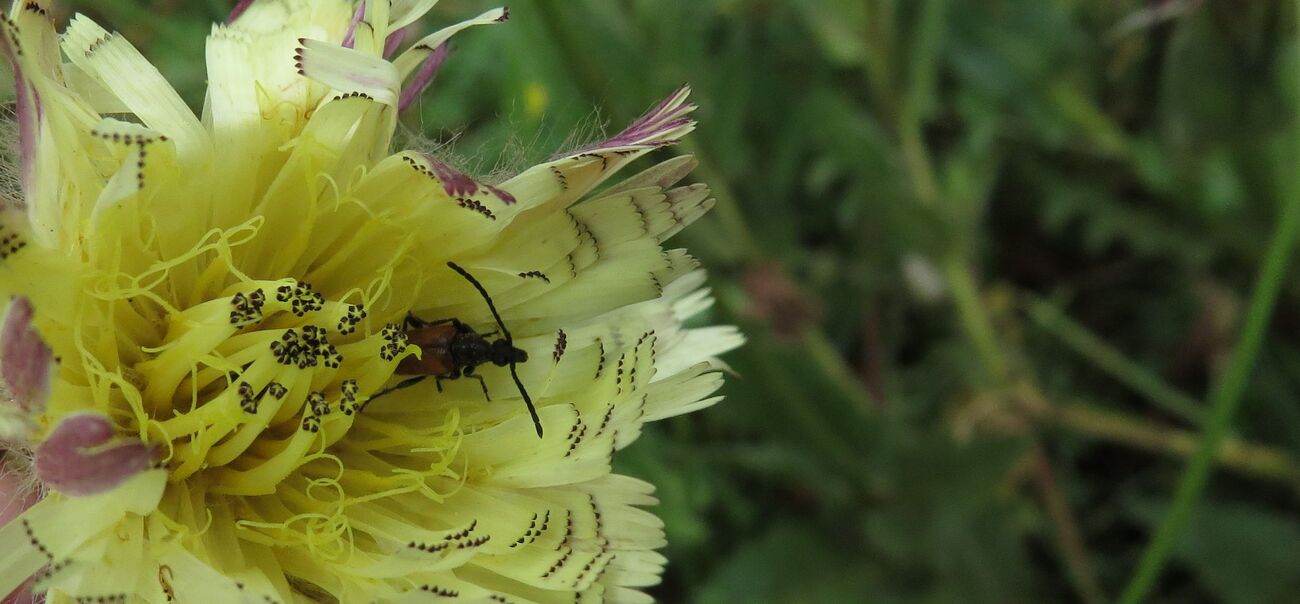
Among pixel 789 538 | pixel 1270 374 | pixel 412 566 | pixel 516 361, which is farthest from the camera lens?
pixel 1270 374

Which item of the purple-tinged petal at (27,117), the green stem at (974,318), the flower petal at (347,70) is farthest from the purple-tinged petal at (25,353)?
the green stem at (974,318)

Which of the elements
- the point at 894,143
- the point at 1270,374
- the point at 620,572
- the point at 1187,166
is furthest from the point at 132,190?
the point at 1270,374

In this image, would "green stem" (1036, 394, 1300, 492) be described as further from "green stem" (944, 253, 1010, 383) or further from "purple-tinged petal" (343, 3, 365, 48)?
"purple-tinged petal" (343, 3, 365, 48)

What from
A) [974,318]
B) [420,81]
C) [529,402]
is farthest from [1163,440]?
[420,81]

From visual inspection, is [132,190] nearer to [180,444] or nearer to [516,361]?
[180,444]

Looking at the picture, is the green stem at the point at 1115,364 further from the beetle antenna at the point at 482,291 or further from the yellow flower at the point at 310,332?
the beetle antenna at the point at 482,291
